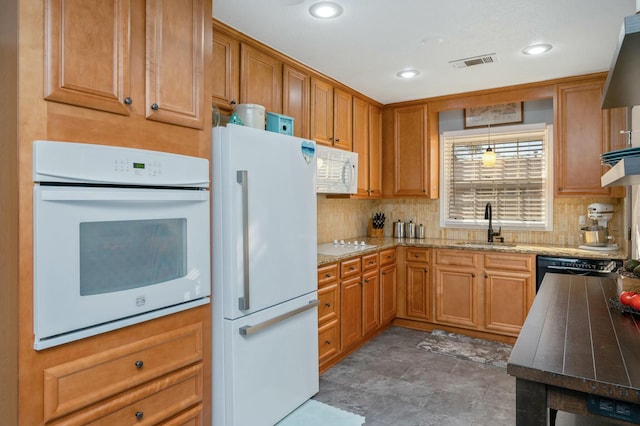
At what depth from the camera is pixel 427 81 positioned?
3820 millimetres

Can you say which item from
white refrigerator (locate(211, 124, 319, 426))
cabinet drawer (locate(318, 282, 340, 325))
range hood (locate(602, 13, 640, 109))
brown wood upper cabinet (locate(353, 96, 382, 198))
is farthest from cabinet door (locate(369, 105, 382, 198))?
range hood (locate(602, 13, 640, 109))

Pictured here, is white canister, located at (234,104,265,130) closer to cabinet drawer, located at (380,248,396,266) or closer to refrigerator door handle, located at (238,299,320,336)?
refrigerator door handle, located at (238,299,320,336)

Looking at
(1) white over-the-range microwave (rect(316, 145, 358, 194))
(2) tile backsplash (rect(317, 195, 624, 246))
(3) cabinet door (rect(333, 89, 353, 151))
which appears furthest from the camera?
(2) tile backsplash (rect(317, 195, 624, 246))

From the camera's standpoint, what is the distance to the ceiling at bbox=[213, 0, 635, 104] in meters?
2.36

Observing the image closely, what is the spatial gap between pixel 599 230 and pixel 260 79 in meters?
3.33

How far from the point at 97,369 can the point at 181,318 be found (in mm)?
413

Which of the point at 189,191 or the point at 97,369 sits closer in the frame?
the point at 97,369

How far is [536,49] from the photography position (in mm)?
3014

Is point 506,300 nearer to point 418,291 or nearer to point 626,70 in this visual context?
point 418,291

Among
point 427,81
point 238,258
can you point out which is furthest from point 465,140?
point 238,258

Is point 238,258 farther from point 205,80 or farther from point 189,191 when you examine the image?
point 205,80

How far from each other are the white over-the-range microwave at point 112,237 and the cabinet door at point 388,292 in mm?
2462

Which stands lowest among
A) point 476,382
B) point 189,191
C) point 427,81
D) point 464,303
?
point 476,382

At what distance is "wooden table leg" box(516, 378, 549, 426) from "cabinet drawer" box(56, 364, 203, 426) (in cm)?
144
